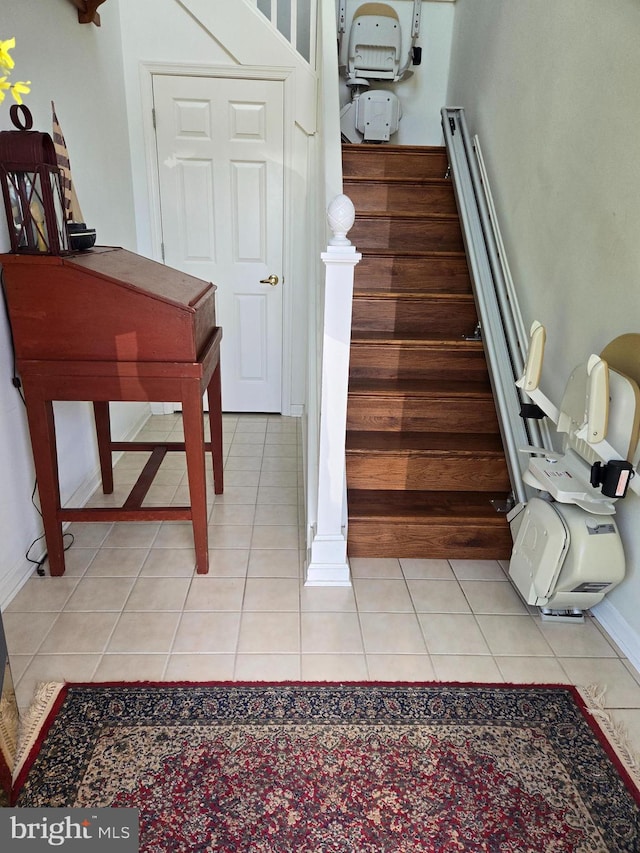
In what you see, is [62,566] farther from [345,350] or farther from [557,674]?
[557,674]

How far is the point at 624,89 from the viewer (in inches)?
74.4

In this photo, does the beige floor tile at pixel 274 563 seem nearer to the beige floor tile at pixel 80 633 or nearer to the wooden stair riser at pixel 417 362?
the beige floor tile at pixel 80 633

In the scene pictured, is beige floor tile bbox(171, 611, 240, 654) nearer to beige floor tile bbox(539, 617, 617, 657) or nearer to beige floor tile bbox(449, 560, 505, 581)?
beige floor tile bbox(449, 560, 505, 581)

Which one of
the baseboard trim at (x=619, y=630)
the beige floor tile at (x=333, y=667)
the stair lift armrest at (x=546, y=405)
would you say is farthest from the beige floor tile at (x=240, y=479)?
the baseboard trim at (x=619, y=630)

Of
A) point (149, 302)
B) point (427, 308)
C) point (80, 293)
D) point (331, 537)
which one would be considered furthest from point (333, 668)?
point (427, 308)

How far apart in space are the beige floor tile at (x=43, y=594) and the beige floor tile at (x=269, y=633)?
27.4 inches

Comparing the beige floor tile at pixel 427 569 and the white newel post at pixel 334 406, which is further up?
the white newel post at pixel 334 406

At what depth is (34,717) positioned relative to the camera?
1.56 meters

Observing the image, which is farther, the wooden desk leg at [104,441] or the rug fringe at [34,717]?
the wooden desk leg at [104,441]

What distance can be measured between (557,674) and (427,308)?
1.89 metres

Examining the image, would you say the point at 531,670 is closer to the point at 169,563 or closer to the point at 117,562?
the point at 169,563

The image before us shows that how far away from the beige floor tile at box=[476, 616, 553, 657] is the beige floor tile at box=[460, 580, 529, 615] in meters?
0.04

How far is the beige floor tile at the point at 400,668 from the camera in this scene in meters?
1.77

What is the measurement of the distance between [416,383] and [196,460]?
1.26 metres
